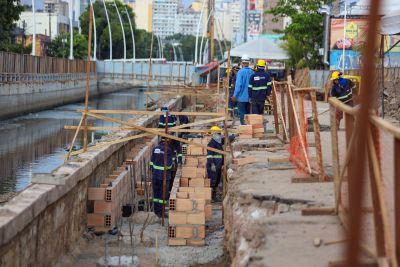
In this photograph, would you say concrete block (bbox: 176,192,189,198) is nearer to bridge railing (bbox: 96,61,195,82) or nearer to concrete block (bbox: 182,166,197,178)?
concrete block (bbox: 182,166,197,178)

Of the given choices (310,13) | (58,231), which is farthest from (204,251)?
(310,13)

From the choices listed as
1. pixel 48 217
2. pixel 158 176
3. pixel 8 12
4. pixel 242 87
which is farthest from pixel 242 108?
pixel 8 12

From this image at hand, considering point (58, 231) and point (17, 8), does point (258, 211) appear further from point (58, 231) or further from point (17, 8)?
point (17, 8)

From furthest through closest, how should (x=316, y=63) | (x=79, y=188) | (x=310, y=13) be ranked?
(x=316, y=63), (x=310, y=13), (x=79, y=188)

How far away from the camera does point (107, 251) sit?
35.5 ft

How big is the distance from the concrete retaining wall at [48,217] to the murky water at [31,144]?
520cm

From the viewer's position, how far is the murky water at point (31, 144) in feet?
63.9

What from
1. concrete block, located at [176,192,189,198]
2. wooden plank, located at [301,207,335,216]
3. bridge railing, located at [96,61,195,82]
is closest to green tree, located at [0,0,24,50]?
bridge railing, located at [96,61,195,82]

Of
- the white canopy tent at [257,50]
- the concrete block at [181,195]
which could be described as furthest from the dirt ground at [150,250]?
the white canopy tent at [257,50]

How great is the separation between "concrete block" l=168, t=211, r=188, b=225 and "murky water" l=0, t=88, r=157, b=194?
667 centimetres

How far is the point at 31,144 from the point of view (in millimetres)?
26891

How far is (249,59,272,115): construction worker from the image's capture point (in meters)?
15.7

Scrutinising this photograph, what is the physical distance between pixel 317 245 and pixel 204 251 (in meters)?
5.19

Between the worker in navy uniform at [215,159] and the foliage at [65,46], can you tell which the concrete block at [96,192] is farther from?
the foliage at [65,46]
